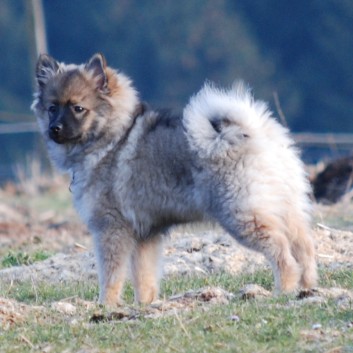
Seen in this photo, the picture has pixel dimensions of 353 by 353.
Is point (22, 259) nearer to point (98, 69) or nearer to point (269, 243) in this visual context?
point (98, 69)

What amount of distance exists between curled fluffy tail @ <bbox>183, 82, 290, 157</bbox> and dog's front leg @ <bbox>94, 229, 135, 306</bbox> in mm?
976

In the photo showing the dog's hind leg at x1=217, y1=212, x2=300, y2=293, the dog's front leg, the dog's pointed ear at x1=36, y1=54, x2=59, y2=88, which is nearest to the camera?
the dog's hind leg at x1=217, y1=212, x2=300, y2=293

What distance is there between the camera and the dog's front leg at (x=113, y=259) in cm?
871

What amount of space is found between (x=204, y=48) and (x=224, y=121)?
4408 cm

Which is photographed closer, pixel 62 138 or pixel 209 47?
pixel 62 138

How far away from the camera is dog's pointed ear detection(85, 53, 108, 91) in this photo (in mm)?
Result: 9344

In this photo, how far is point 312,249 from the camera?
8711mm

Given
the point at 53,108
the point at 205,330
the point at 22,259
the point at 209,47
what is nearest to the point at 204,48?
the point at 209,47

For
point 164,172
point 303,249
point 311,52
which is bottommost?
point 303,249

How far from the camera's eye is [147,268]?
9.02 meters

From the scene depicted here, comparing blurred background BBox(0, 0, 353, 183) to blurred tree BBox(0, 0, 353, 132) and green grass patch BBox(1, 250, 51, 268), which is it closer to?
blurred tree BBox(0, 0, 353, 132)

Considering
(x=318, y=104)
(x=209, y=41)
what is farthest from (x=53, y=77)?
(x=209, y=41)

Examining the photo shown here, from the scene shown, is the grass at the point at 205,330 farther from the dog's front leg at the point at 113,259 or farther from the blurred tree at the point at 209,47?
the blurred tree at the point at 209,47

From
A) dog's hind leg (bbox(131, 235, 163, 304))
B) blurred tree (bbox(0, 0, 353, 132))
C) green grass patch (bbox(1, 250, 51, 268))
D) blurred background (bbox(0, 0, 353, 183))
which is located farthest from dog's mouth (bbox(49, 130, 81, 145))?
blurred tree (bbox(0, 0, 353, 132))
